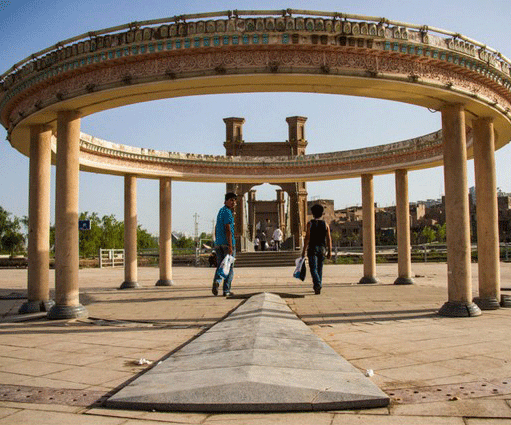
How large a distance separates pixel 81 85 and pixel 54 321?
3.73 meters

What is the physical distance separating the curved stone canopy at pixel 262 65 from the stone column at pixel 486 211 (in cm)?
40

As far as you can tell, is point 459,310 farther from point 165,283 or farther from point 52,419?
point 165,283

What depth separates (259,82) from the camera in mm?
8016

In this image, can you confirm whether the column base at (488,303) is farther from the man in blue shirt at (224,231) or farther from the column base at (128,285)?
the column base at (128,285)

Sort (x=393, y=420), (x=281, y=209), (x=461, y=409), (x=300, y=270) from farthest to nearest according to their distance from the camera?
(x=281, y=209)
(x=300, y=270)
(x=461, y=409)
(x=393, y=420)

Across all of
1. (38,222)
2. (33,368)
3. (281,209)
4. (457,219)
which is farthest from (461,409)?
(281,209)

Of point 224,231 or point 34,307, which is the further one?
point 224,231

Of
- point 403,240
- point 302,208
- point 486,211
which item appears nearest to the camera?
point 486,211

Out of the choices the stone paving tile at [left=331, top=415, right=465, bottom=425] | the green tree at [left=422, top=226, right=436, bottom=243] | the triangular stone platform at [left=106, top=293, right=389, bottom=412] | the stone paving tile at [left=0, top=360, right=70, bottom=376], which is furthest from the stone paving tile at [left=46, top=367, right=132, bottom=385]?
the green tree at [left=422, top=226, right=436, bottom=243]

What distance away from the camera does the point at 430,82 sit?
26.5 ft

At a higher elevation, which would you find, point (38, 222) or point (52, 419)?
point (38, 222)

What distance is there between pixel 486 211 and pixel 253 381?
24.2 ft

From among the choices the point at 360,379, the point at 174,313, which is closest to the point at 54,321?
the point at 174,313

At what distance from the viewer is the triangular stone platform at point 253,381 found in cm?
346
